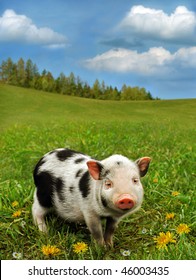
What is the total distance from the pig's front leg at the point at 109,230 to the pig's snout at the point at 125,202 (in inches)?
27.6

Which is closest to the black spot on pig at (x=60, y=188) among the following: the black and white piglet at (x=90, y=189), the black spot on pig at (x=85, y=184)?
the black and white piglet at (x=90, y=189)

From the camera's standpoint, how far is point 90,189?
3.80m

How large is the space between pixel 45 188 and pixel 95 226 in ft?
2.27

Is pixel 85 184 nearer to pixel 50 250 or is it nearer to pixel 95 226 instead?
pixel 95 226

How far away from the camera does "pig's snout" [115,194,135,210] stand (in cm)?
325

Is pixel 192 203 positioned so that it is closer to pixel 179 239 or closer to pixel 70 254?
pixel 179 239

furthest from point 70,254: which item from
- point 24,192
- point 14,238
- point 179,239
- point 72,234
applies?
point 24,192

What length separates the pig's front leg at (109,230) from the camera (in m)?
4.00

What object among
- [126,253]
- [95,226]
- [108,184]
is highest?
[108,184]

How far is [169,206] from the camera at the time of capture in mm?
5047

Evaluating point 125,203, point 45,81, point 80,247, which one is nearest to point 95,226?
point 80,247

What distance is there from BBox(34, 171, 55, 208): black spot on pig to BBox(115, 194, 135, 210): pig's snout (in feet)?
3.55

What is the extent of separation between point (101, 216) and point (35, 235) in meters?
0.81

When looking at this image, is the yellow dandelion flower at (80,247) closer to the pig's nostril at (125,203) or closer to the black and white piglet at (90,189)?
the black and white piglet at (90,189)
